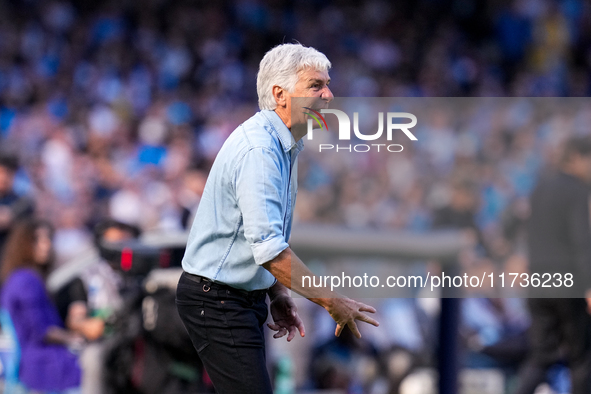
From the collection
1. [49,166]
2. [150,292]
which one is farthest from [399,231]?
[49,166]

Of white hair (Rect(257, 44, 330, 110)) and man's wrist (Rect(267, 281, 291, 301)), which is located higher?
white hair (Rect(257, 44, 330, 110))

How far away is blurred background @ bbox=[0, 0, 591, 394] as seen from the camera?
415 cm

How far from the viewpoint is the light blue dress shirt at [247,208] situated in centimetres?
245

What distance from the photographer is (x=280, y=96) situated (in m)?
2.71

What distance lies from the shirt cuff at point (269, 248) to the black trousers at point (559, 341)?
2.90 metres

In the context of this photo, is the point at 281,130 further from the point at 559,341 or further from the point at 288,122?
the point at 559,341

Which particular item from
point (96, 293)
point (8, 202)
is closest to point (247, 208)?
point (96, 293)

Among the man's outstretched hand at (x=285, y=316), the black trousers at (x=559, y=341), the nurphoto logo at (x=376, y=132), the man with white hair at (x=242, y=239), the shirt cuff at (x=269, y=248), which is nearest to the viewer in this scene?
the shirt cuff at (x=269, y=248)

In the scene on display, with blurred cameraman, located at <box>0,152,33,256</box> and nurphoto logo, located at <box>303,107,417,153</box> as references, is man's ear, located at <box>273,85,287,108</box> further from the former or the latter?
blurred cameraman, located at <box>0,152,33,256</box>

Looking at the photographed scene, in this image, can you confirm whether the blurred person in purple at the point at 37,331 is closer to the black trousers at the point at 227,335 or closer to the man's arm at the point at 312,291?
the black trousers at the point at 227,335

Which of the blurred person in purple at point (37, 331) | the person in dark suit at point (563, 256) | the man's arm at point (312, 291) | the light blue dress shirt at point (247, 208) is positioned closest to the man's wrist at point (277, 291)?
the light blue dress shirt at point (247, 208)

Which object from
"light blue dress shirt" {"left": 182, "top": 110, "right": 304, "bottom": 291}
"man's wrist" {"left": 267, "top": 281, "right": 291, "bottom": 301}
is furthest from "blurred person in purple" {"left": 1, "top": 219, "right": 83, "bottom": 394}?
"light blue dress shirt" {"left": 182, "top": 110, "right": 304, "bottom": 291}

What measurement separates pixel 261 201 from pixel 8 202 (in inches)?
187

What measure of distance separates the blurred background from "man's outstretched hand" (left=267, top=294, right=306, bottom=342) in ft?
3.16
